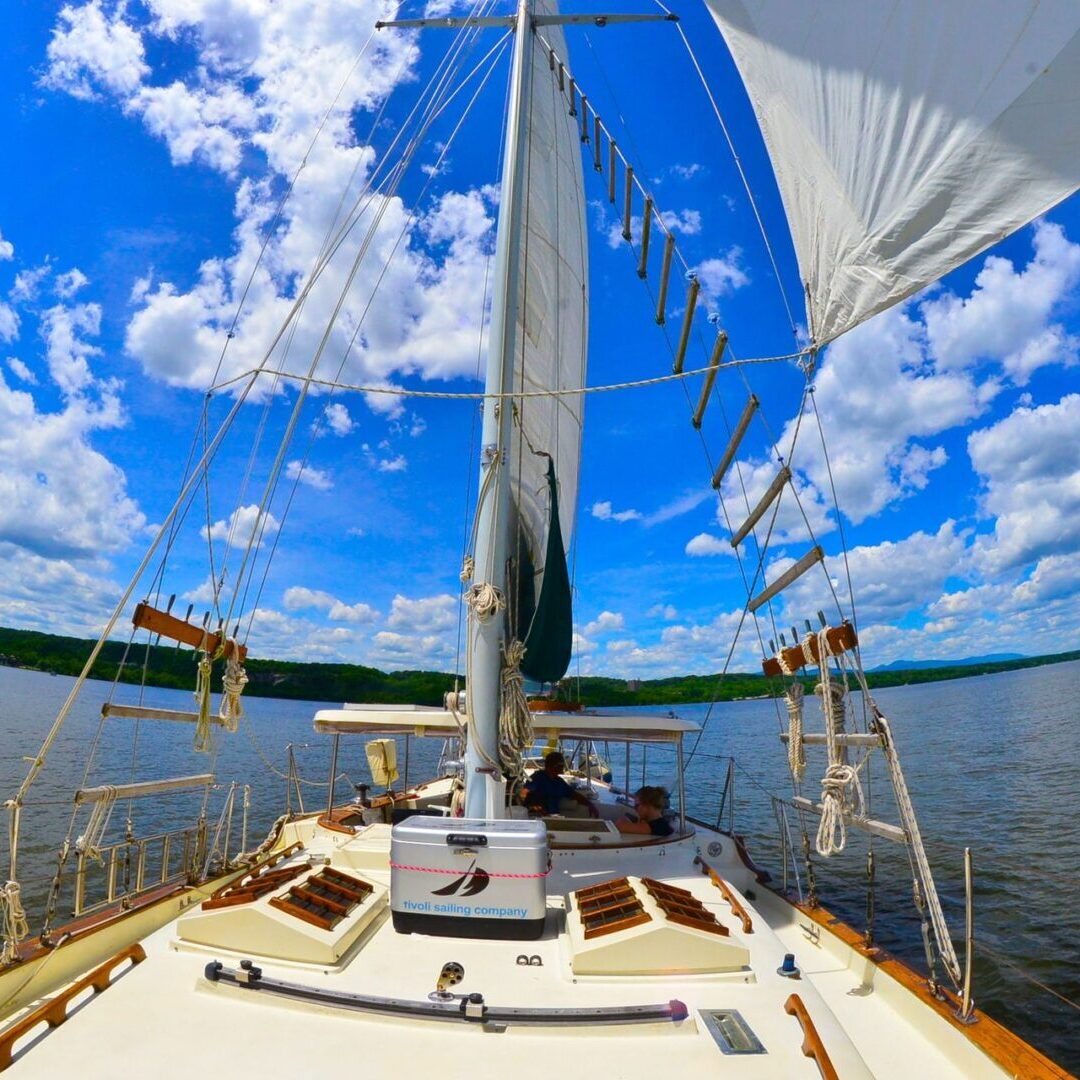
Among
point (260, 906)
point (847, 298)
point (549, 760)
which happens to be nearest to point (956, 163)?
point (847, 298)

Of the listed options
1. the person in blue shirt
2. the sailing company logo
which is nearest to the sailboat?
the sailing company logo

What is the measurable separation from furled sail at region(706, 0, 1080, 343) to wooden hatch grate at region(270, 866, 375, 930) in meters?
5.79

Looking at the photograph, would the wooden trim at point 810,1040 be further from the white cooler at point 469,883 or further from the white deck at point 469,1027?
the white cooler at point 469,883

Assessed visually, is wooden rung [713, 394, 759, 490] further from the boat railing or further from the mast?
the boat railing

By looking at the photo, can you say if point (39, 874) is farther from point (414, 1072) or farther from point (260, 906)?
point (414, 1072)

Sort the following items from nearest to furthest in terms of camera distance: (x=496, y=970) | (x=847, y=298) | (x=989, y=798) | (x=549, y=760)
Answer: (x=496, y=970) → (x=847, y=298) → (x=549, y=760) → (x=989, y=798)

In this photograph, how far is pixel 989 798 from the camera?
20.5m

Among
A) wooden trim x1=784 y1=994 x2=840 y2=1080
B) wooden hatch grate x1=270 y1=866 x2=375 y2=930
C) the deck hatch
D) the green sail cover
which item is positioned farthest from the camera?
the green sail cover

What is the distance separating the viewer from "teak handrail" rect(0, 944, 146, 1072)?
3518 millimetres

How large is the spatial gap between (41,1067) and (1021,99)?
7.40m

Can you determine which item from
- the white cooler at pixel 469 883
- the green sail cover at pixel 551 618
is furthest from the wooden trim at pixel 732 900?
the green sail cover at pixel 551 618

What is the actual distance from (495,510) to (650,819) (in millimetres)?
4117

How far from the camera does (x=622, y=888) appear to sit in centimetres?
559

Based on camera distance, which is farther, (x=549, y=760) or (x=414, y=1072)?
(x=549, y=760)
